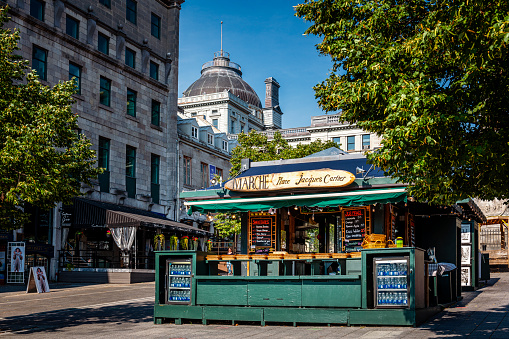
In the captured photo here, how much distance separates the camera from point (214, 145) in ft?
165

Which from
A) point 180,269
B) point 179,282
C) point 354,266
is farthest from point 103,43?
point 354,266

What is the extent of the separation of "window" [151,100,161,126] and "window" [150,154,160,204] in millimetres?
2271

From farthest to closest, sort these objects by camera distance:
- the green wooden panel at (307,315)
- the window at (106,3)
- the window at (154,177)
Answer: the window at (154,177), the window at (106,3), the green wooden panel at (307,315)

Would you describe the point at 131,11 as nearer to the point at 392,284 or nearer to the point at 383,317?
the point at 392,284

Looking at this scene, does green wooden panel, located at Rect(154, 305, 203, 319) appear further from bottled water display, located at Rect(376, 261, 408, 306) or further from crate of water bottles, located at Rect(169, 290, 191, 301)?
bottled water display, located at Rect(376, 261, 408, 306)

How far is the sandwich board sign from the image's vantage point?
72.0ft

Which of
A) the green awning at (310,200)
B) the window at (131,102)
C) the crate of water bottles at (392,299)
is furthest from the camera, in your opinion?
the window at (131,102)

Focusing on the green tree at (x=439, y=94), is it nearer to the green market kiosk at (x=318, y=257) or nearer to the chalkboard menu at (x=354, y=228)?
the green market kiosk at (x=318, y=257)

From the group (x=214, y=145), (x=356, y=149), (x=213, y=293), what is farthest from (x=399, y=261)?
(x=356, y=149)

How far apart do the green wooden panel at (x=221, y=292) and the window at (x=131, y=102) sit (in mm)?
24523

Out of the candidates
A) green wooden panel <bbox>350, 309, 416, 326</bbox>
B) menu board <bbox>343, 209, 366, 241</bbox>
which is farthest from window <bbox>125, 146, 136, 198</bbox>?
green wooden panel <bbox>350, 309, 416, 326</bbox>

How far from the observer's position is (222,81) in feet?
319

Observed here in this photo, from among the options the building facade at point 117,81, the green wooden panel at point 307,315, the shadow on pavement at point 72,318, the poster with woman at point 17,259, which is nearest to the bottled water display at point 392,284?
the green wooden panel at point 307,315

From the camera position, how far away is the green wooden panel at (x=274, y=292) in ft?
40.8
